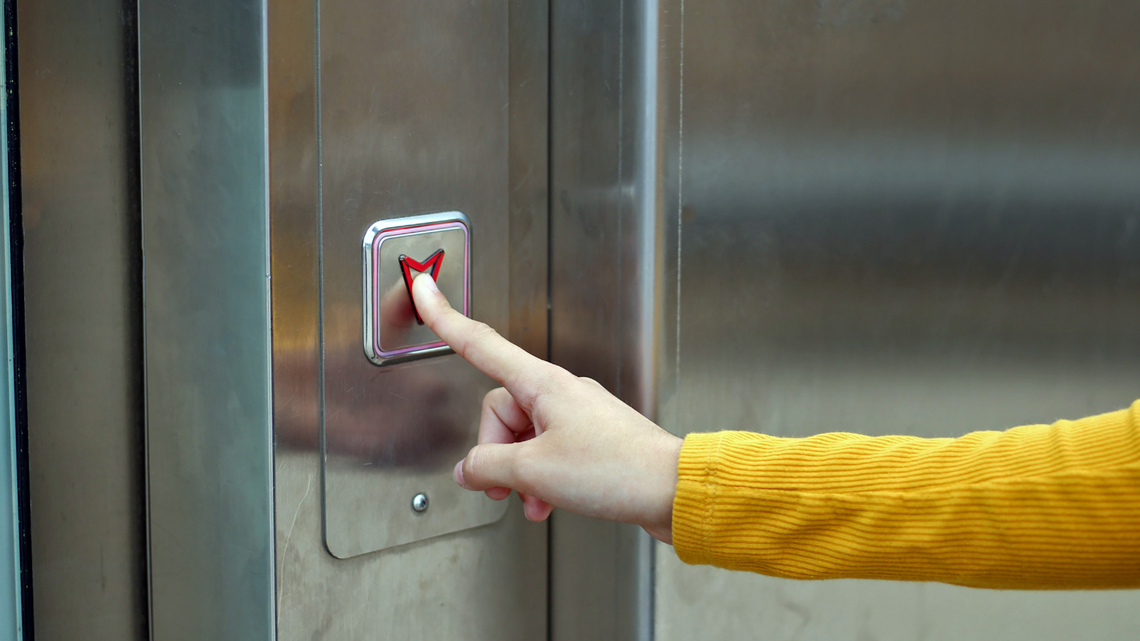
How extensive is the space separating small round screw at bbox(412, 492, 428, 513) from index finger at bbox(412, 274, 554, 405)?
14 cm

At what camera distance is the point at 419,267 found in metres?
0.79

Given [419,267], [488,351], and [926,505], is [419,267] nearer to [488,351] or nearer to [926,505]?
[488,351]

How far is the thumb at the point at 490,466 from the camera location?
0.72 metres

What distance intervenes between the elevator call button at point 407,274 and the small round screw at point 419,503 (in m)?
0.11

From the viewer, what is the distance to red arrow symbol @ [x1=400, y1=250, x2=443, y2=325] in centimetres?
78

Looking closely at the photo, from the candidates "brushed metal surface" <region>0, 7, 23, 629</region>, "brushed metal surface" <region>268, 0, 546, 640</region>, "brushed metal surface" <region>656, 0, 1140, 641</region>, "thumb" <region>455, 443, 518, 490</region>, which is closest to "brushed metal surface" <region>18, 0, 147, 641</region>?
"brushed metal surface" <region>0, 7, 23, 629</region>

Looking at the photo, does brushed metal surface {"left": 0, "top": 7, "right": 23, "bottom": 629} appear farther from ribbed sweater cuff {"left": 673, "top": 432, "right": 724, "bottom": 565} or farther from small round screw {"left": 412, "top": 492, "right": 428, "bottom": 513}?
ribbed sweater cuff {"left": 673, "top": 432, "right": 724, "bottom": 565}

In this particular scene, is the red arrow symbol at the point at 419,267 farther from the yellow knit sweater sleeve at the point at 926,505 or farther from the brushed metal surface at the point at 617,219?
the yellow knit sweater sleeve at the point at 926,505

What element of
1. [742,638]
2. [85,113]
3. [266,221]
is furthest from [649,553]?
[85,113]

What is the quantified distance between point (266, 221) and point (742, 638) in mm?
511

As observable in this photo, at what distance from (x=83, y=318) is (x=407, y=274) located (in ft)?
0.82

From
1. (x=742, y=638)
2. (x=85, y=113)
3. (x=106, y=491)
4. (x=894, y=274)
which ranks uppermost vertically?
(x=85, y=113)

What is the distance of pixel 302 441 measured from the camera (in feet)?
2.48

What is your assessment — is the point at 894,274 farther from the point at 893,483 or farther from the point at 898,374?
the point at 893,483
